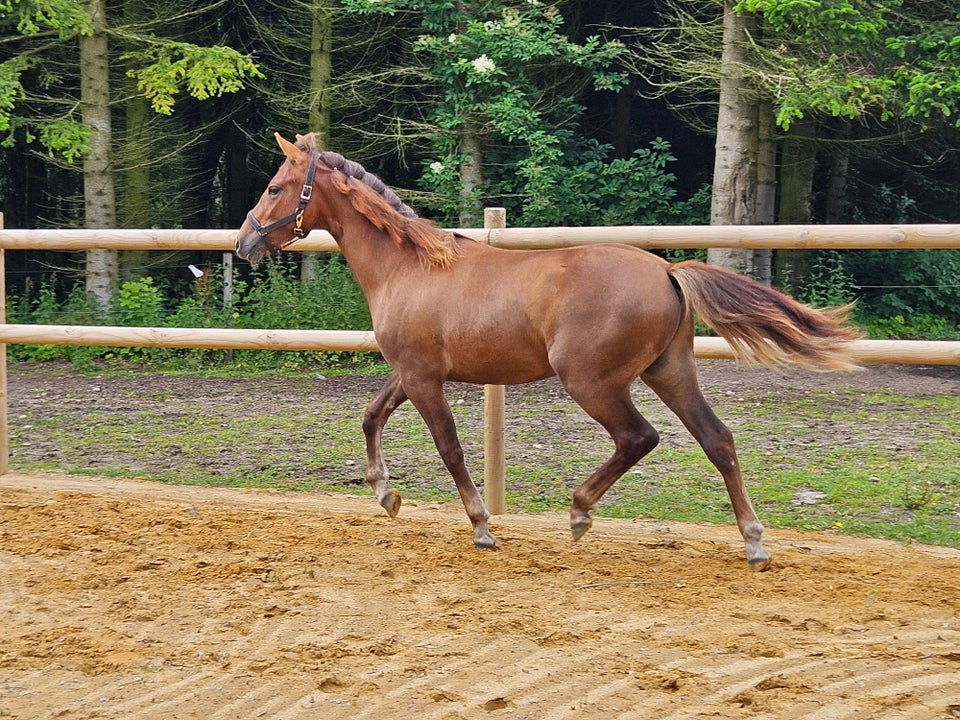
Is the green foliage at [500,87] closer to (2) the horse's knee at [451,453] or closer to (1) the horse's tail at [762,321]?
(2) the horse's knee at [451,453]

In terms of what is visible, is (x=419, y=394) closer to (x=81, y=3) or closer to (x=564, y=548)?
(x=564, y=548)

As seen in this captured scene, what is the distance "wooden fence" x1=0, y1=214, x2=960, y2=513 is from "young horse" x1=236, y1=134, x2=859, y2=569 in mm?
411

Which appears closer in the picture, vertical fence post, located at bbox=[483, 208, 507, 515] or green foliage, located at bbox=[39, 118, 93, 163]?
vertical fence post, located at bbox=[483, 208, 507, 515]

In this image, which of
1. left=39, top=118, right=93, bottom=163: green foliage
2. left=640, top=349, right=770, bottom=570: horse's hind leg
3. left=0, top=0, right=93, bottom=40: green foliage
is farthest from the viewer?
left=39, top=118, right=93, bottom=163: green foliage

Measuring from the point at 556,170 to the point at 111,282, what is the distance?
586 cm

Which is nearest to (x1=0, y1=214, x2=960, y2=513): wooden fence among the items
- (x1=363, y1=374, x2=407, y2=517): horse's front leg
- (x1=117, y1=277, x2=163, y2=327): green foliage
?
(x1=363, y1=374, x2=407, y2=517): horse's front leg

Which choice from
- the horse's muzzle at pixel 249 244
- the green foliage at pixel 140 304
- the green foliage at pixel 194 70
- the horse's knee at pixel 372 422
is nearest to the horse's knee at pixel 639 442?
the horse's knee at pixel 372 422

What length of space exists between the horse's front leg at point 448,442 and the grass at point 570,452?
958 millimetres

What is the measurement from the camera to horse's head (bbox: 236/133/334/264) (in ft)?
16.3

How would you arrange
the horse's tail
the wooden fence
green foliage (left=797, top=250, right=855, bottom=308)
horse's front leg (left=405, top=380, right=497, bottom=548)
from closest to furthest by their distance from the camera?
the horse's tail
the wooden fence
horse's front leg (left=405, top=380, right=497, bottom=548)
green foliage (left=797, top=250, right=855, bottom=308)

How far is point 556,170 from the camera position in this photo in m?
12.8

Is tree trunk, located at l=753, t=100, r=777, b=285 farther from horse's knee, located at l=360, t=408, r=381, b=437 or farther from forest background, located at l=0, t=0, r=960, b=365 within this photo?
horse's knee, located at l=360, t=408, r=381, b=437

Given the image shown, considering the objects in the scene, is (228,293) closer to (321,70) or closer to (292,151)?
(321,70)

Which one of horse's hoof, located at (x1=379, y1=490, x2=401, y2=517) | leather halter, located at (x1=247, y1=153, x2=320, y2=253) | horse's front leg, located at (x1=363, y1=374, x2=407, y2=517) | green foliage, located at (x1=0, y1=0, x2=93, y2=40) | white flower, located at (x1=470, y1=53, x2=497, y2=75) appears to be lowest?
horse's hoof, located at (x1=379, y1=490, x2=401, y2=517)
